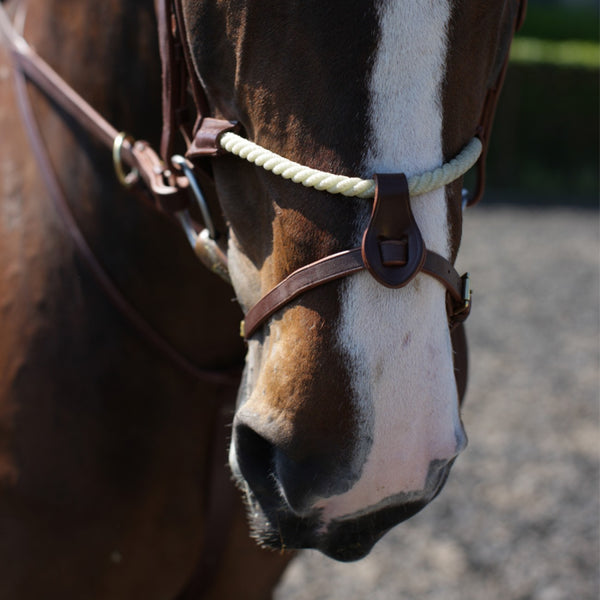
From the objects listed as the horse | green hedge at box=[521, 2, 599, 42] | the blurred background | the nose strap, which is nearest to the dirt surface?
the blurred background

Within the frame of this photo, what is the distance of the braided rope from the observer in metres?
1.00

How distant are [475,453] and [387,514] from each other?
3316mm

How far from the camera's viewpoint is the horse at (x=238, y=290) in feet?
3.31

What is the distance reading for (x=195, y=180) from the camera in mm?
1372

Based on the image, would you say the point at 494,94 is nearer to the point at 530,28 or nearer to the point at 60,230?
the point at 60,230

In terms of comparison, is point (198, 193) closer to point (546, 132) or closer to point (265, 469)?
point (265, 469)

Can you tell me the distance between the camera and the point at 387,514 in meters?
1.09

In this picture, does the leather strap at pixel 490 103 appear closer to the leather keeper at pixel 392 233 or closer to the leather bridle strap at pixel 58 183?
the leather keeper at pixel 392 233

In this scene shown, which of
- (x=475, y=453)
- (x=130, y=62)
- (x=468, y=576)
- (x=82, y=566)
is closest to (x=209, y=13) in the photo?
(x=130, y=62)

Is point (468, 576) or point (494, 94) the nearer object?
point (494, 94)

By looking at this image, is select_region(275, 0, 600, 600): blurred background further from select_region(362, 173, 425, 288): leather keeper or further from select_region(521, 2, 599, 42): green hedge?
select_region(521, 2, 599, 42): green hedge

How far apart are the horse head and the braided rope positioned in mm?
14

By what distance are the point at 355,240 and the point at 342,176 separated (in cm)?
9

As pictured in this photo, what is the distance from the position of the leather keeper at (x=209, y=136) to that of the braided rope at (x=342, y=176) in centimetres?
5
